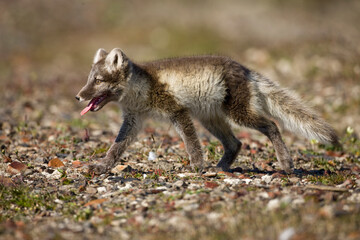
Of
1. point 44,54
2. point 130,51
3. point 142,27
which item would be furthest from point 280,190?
point 142,27

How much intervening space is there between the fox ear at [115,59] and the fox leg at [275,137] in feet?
6.77

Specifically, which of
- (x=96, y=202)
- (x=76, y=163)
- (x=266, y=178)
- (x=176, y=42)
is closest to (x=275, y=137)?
(x=266, y=178)

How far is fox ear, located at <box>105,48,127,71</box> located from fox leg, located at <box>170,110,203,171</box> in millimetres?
1106

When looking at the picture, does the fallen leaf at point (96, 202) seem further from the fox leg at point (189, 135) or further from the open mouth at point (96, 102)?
the open mouth at point (96, 102)

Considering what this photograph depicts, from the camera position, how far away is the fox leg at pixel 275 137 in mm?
6012

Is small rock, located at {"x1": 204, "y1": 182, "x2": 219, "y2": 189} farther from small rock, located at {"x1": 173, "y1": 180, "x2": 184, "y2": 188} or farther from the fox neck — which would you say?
the fox neck

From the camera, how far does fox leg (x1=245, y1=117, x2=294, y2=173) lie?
19.7 ft

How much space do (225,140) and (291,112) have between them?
1.11 m

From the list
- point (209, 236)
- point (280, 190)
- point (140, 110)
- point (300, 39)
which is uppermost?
point (300, 39)

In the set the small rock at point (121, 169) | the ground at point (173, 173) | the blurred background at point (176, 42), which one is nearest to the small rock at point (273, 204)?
the ground at point (173, 173)

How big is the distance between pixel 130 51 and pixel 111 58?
13.2m

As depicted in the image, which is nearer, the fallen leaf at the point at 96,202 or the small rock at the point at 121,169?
the fallen leaf at the point at 96,202

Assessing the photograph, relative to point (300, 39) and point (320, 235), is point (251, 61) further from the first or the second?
point (320, 235)

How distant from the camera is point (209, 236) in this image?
3627 mm
